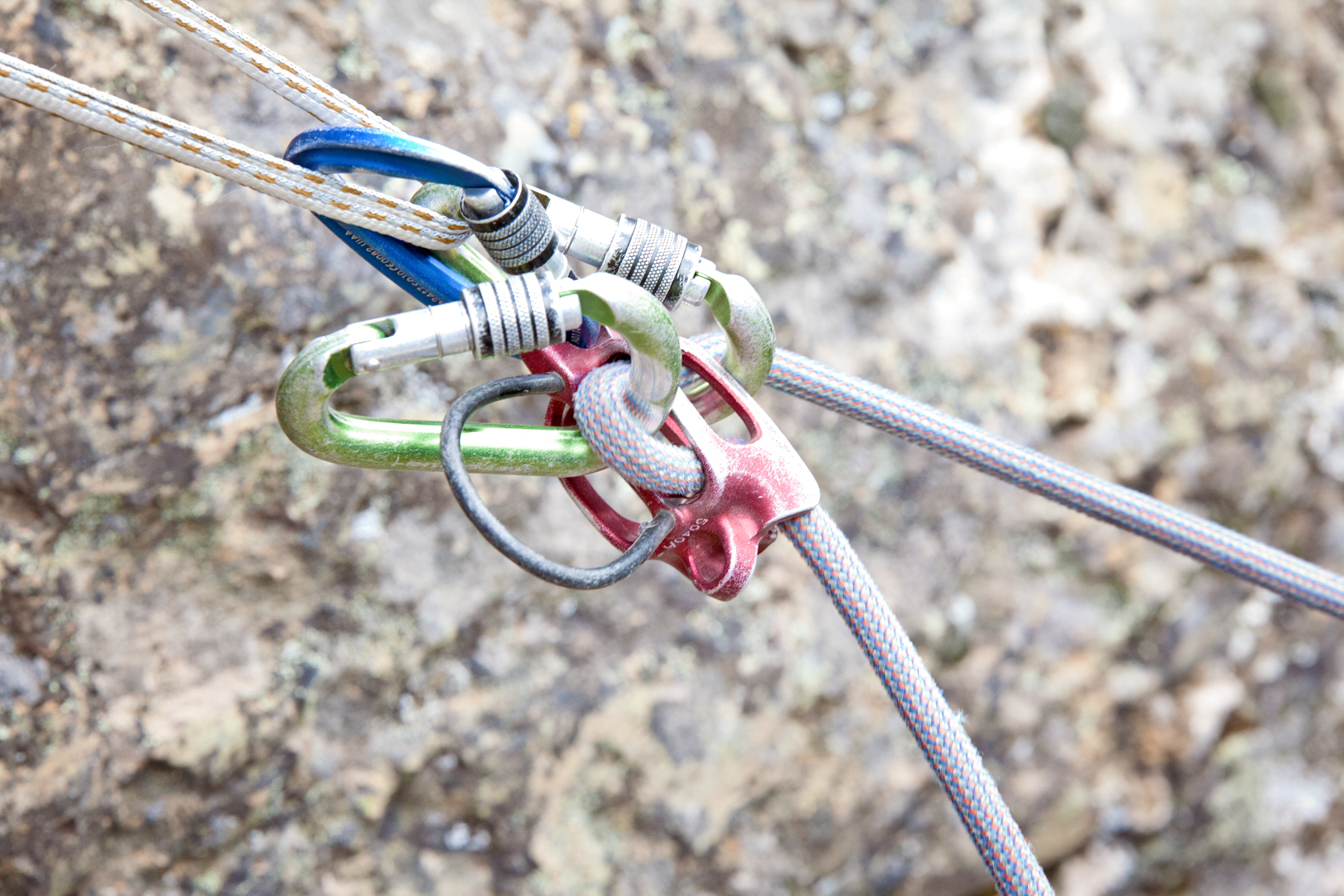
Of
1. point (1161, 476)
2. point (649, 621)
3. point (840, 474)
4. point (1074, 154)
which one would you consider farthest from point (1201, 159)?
point (649, 621)

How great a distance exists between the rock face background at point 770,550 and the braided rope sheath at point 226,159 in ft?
0.70

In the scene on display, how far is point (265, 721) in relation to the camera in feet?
2.11

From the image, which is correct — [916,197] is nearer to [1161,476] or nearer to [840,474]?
[840,474]

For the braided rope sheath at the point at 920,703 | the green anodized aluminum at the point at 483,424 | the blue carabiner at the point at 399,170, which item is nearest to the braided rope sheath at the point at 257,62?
the blue carabiner at the point at 399,170

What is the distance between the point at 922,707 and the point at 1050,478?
181 mm

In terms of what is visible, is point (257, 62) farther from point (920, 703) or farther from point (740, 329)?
point (920, 703)

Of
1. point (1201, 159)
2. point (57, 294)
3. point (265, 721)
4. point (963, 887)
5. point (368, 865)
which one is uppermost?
point (57, 294)

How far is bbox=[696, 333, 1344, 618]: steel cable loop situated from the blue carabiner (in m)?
0.14

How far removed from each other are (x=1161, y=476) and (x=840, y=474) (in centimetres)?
36

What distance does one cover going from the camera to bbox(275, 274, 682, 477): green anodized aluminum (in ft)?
1.22

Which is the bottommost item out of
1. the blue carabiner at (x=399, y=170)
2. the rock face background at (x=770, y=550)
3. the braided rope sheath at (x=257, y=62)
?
the rock face background at (x=770, y=550)

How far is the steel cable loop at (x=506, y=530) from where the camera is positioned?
1.24ft

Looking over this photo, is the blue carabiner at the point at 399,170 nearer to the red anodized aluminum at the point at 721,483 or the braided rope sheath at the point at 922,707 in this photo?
the red anodized aluminum at the point at 721,483

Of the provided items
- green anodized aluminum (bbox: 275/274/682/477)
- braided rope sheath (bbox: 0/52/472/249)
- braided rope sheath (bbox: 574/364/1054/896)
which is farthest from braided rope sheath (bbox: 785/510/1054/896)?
braided rope sheath (bbox: 0/52/472/249)
